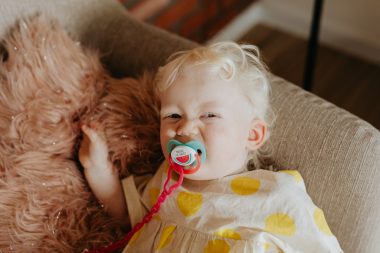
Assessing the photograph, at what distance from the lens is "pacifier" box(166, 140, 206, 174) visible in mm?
792

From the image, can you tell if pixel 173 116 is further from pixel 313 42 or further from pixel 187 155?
pixel 313 42

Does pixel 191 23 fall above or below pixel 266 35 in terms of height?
above

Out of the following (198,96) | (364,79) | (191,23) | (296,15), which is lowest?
(364,79)

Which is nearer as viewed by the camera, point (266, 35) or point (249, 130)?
point (249, 130)

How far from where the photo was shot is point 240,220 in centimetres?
82

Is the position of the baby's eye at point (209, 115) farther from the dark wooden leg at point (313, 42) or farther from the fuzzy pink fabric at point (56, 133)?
the dark wooden leg at point (313, 42)

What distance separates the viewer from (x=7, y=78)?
3.08 ft

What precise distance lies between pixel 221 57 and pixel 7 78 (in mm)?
453

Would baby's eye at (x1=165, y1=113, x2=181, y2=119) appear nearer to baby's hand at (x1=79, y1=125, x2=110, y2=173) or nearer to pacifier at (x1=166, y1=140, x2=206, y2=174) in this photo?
pacifier at (x1=166, y1=140, x2=206, y2=174)

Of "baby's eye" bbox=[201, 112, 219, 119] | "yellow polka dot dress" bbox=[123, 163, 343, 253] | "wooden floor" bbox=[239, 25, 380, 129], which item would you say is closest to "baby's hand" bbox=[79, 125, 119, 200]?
"yellow polka dot dress" bbox=[123, 163, 343, 253]

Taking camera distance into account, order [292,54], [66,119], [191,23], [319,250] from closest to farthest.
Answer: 1. [319,250]
2. [66,119]
3. [191,23]
4. [292,54]

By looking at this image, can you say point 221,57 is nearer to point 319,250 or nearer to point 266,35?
point 319,250

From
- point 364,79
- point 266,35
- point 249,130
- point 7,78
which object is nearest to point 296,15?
point 266,35

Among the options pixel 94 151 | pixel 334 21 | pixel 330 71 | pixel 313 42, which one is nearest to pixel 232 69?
pixel 94 151
